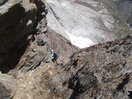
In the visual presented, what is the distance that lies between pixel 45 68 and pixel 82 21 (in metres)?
30.8

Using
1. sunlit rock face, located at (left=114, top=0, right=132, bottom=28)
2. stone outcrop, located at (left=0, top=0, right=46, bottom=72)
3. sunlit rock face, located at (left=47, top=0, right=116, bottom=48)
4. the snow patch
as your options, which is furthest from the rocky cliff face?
sunlit rock face, located at (left=114, top=0, right=132, bottom=28)

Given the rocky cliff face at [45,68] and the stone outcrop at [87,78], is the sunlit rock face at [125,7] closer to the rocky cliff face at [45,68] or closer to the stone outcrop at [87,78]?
the rocky cliff face at [45,68]

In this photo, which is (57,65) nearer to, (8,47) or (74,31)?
(8,47)

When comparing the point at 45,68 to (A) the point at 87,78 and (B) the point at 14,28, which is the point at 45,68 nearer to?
(B) the point at 14,28

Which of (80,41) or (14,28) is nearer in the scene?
(14,28)

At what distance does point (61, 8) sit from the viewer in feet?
149

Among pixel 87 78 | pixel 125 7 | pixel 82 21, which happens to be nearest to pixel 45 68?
pixel 87 78

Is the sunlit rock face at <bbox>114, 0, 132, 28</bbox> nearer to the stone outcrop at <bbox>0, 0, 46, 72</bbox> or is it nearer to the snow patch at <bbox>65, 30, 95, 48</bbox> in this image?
the snow patch at <bbox>65, 30, 95, 48</bbox>

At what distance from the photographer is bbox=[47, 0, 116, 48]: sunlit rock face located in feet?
130

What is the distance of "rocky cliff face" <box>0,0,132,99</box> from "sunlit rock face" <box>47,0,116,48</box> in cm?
2004

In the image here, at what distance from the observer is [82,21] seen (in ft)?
150

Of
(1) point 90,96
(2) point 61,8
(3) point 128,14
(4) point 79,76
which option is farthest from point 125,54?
(3) point 128,14

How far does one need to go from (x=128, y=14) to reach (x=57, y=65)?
46.7m

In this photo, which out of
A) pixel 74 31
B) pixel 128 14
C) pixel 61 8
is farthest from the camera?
pixel 128 14
